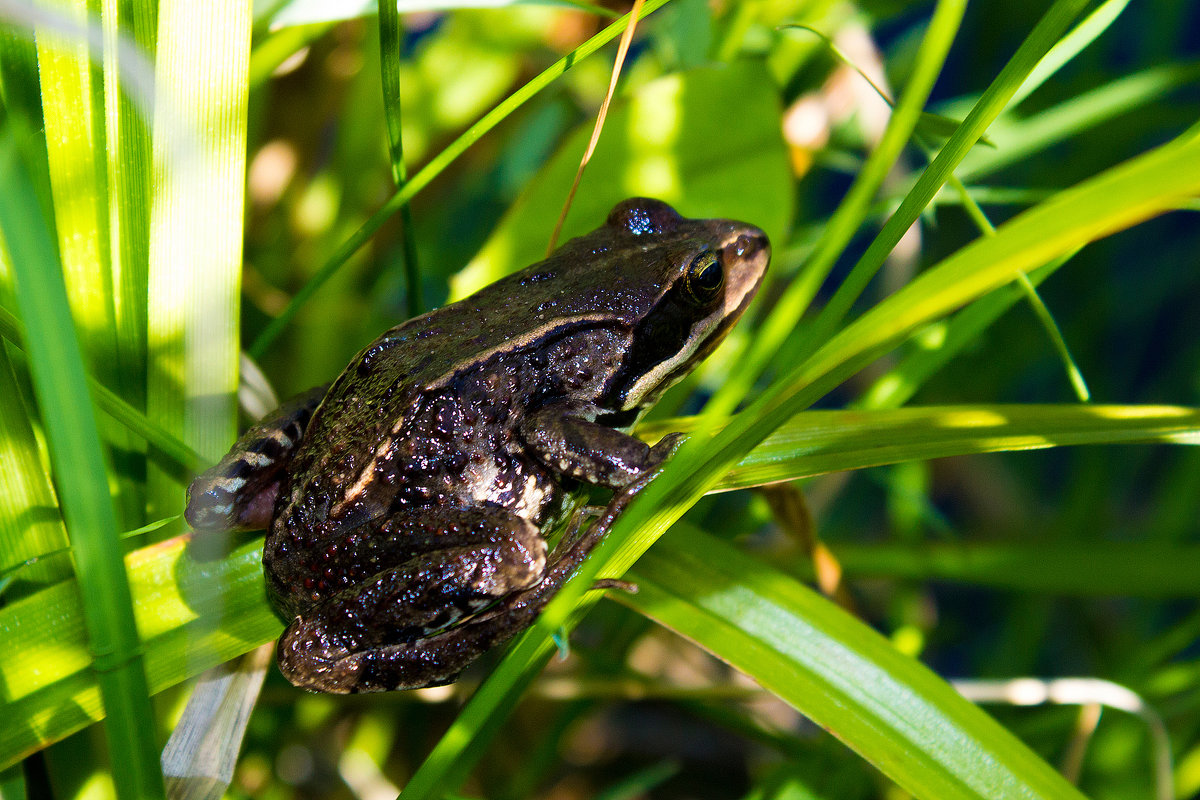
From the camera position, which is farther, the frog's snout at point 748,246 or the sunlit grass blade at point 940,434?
the frog's snout at point 748,246

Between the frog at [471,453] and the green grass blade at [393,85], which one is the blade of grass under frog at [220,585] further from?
the green grass blade at [393,85]

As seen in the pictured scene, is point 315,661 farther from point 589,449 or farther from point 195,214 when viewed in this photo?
point 195,214

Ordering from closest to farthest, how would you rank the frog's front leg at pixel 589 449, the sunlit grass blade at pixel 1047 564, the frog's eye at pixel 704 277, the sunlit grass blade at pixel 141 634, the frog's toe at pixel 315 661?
the sunlit grass blade at pixel 141 634 → the frog's toe at pixel 315 661 → the frog's front leg at pixel 589 449 → the frog's eye at pixel 704 277 → the sunlit grass blade at pixel 1047 564

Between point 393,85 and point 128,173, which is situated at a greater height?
point 393,85

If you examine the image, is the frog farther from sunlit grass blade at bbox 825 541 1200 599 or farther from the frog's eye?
sunlit grass blade at bbox 825 541 1200 599

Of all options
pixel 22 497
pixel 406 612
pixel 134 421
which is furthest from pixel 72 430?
pixel 406 612

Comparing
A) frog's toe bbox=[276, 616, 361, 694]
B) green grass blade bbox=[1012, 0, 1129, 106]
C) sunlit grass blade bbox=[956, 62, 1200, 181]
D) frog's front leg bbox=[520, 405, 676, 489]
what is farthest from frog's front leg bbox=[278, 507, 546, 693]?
sunlit grass blade bbox=[956, 62, 1200, 181]

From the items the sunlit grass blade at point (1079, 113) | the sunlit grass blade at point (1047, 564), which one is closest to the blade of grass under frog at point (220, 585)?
the sunlit grass blade at point (1047, 564)
